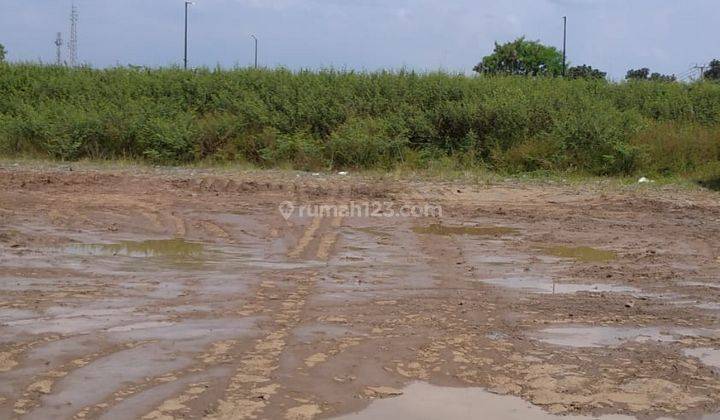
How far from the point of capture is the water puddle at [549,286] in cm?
744

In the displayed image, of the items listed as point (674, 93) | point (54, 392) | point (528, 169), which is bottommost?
point (54, 392)

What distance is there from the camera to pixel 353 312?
21.1 ft

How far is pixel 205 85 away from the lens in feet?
77.6

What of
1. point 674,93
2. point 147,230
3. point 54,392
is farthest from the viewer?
point 674,93

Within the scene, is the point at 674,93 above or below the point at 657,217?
above

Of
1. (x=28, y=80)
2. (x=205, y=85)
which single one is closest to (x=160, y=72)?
(x=205, y=85)

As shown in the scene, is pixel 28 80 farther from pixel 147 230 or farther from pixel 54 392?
pixel 54 392

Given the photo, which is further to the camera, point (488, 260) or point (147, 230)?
point (147, 230)

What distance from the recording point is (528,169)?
64.5 feet

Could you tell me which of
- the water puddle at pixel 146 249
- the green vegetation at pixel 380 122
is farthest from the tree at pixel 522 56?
the water puddle at pixel 146 249

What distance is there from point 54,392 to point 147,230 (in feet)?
20.7

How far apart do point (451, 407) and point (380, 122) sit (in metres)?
16.7

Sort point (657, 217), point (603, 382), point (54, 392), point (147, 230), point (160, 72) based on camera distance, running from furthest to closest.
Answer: point (160, 72), point (657, 217), point (147, 230), point (603, 382), point (54, 392)

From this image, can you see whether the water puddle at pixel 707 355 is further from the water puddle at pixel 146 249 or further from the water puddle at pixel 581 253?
the water puddle at pixel 146 249
